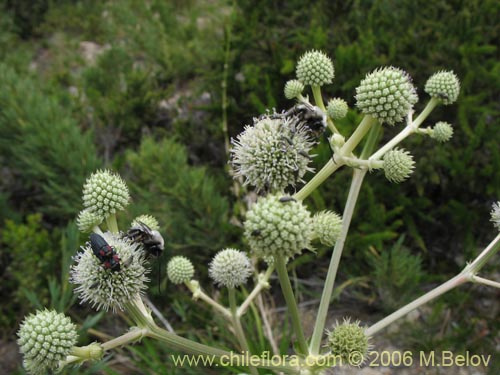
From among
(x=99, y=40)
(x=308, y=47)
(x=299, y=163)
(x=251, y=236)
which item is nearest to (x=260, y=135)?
(x=299, y=163)

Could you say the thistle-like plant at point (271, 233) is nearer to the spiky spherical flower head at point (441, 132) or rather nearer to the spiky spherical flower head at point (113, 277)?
the spiky spherical flower head at point (113, 277)

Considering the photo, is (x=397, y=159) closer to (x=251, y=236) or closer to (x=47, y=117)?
(x=251, y=236)

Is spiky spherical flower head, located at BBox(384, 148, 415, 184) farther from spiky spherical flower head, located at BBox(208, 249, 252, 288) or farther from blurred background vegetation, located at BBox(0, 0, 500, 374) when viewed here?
blurred background vegetation, located at BBox(0, 0, 500, 374)

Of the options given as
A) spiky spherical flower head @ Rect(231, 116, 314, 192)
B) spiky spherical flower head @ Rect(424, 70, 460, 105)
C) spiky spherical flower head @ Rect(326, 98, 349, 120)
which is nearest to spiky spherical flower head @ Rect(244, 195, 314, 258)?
spiky spherical flower head @ Rect(231, 116, 314, 192)

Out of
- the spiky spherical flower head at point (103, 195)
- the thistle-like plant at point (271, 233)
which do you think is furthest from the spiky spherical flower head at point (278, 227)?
the spiky spherical flower head at point (103, 195)

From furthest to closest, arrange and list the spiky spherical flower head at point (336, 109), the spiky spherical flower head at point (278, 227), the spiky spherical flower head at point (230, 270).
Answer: the spiky spherical flower head at point (230, 270)
the spiky spherical flower head at point (336, 109)
the spiky spherical flower head at point (278, 227)

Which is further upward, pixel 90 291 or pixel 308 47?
pixel 308 47

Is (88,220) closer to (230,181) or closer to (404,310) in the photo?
(404,310)
